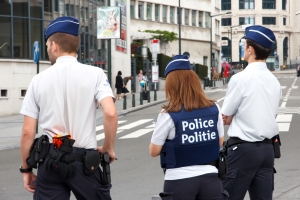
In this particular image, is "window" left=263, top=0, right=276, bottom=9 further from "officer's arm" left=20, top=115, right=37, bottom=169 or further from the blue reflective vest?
"officer's arm" left=20, top=115, right=37, bottom=169

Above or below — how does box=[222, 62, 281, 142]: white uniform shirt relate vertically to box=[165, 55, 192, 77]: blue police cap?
below

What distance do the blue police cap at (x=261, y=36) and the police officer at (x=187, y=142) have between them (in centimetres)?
110

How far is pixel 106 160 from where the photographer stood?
15.7 feet

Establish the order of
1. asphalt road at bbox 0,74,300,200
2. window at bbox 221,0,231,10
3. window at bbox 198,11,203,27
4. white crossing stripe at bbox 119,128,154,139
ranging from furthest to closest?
window at bbox 221,0,231,10
window at bbox 198,11,203,27
white crossing stripe at bbox 119,128,154,139
asphalt road at bbox 0,74,300,200

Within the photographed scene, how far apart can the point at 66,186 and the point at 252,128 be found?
1.64 m

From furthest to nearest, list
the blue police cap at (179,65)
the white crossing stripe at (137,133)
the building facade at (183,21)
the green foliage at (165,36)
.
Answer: the building facade at (183,21), the green foliage at (165,36), the white crossing stripe at (137,133), the blue police cap at (179,65)

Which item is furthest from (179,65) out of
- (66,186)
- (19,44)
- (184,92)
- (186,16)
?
(186,16)

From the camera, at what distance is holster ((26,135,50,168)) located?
465 centimetres

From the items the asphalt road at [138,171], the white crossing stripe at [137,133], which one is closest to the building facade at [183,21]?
the white crossing stripe at [137,133]

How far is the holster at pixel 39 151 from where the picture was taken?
15.3 ft

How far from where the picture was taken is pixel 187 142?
4.70m

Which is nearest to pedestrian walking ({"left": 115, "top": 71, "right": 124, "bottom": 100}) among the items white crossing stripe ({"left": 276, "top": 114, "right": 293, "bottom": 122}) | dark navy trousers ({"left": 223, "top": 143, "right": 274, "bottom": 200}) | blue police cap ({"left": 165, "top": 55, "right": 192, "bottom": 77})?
white crossing stripe ({"left": 276, "top": 114, "right": 293, "bottom": 122})

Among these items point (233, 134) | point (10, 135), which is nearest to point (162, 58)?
point (10, 135)

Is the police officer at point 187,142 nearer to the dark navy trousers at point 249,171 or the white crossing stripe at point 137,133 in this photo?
the dark navy trousers at point 249,171
